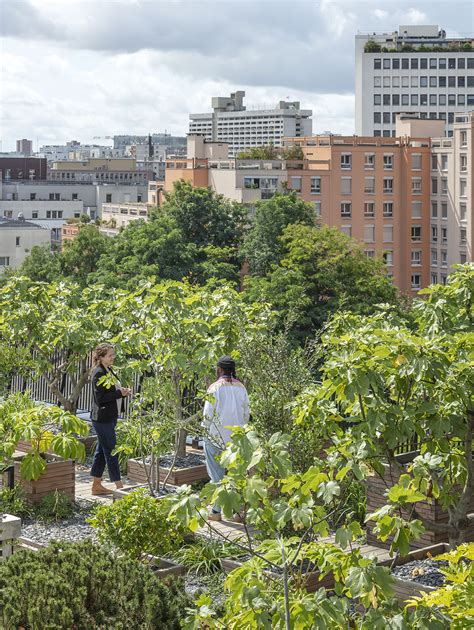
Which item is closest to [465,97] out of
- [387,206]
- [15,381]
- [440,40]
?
[440,40]

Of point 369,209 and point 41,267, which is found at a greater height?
point 369,209

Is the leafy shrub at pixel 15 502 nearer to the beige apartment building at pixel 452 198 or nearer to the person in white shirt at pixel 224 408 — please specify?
the person in white shirt at pixel 224 408

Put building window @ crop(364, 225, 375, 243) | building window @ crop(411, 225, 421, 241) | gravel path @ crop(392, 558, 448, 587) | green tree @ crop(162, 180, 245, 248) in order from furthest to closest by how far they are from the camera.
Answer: building window @ crop(411, 225, 421, 241), building window @ crop(364, 225, 375, 243), green tree @ crop(162, 180, 245, 248), gravel path @ crop(392, 558, 448, 587)

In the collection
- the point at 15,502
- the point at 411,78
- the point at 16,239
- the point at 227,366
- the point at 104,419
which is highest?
the point at 411,78

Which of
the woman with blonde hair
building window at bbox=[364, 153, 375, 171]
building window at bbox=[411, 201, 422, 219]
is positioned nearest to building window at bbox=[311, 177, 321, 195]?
building window at bbox=[364, 153, 375, 171]

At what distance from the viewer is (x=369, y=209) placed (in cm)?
10988

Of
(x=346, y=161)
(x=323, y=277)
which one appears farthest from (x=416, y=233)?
(x=323, y=277)

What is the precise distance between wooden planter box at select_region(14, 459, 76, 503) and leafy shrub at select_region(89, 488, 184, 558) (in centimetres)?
232

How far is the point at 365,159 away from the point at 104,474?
96800 mm

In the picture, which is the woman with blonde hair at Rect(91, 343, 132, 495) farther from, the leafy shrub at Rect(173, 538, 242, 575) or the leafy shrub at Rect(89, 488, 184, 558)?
the leafy shrub at Rect(89, 488, 184, 558)

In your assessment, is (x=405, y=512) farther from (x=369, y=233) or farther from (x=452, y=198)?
(x=369, y=233)

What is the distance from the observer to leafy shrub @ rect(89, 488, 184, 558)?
937 centimetres

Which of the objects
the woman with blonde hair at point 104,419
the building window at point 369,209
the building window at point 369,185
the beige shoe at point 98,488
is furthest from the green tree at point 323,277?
the building window at point 369,209

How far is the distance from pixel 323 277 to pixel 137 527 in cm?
4721
